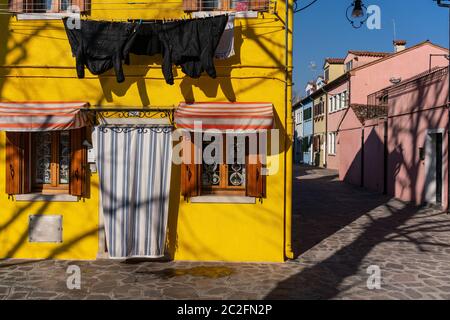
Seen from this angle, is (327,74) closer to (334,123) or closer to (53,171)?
(334,123)

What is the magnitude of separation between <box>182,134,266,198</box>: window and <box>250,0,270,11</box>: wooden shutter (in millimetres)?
2263

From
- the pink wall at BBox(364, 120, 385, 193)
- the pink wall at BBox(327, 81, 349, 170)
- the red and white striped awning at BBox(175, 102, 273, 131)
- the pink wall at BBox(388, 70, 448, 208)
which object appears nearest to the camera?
the red and white striped awning at BBox(175, 102, 273, 131)

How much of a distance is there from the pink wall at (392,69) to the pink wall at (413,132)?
12519 millimetres

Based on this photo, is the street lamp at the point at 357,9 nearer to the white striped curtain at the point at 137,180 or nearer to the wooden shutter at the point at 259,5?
the wooden shutter at the point at 259,5

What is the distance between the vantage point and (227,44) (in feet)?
23.9

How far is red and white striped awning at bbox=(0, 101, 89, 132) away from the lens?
6984 millimetres

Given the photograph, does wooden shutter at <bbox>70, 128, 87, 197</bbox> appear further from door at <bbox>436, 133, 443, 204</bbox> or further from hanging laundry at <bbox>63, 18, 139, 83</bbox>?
door at <bbox>436, 133, 443, 204</bbox>

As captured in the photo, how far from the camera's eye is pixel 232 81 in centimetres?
750

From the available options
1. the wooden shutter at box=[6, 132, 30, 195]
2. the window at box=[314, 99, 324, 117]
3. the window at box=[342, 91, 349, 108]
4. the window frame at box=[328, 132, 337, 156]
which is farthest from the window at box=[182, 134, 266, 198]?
the window at box=[314, 99, 324, 117]

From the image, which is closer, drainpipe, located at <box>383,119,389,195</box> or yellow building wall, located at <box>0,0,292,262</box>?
yellow building wall, located at <box>0,0,292,262</box>

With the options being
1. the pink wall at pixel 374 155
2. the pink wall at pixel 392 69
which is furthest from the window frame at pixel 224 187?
the pink wall at pixel 392 69

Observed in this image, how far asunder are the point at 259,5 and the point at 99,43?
9.47 feet

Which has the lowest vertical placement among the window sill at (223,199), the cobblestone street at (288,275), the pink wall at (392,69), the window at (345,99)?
the cobblestone street at (288,275)

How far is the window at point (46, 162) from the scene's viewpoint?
7492mm
